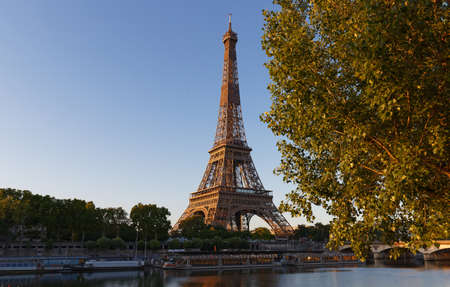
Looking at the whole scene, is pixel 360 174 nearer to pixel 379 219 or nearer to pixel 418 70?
pixel 379 219

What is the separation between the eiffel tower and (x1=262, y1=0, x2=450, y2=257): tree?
6658 cm

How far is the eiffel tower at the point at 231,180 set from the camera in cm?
8125

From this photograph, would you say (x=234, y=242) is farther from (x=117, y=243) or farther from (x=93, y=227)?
(x=93, y=227)

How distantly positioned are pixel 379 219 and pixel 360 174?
1.71m

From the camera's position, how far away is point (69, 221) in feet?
204

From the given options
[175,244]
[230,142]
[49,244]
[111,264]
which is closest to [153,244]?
[175,244]

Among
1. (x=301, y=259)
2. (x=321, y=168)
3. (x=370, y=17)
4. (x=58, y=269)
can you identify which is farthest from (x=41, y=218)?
(x=370, y=17)

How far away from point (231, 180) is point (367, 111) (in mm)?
75004

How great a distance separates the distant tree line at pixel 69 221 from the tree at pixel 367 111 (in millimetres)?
57804

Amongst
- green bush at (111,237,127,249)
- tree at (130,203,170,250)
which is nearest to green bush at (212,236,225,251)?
tree at (130,203,170,250)

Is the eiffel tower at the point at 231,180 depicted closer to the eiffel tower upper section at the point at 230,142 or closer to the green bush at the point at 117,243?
the eiffel tower upper section at the point at 230,142

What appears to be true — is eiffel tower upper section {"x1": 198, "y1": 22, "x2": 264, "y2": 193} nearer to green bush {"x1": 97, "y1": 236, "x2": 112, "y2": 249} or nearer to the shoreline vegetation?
the shoreline vegetation

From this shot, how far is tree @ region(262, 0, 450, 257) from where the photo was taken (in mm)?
8945

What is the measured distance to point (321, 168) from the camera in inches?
554
